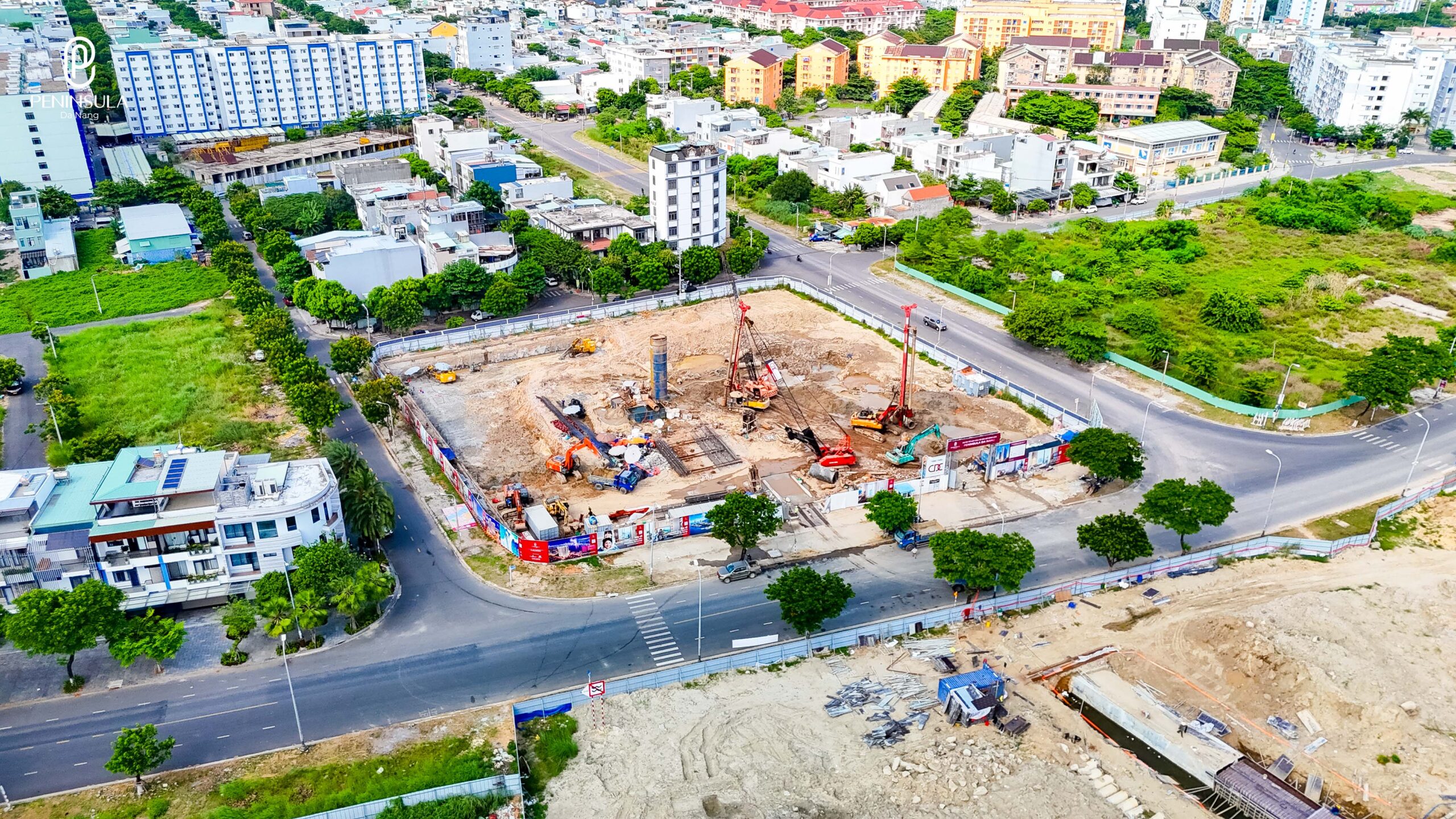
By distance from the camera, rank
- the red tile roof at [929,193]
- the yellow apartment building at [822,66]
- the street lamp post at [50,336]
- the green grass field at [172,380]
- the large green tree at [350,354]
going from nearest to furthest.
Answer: the green grass field at [172,380] < the large green tree at [350,354] < the street lamp post at [50,336] < the red tile roof at [929,193] < the yellow apartment building at [822,66]

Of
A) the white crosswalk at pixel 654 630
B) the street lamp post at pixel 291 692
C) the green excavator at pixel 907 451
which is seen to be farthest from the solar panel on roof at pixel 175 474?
the green excavator at pixel 907 451

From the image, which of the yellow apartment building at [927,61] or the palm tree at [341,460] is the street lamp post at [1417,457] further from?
the yellow apartment building at [927,61]

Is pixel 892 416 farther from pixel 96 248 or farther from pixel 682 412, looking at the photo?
pixel 96 248

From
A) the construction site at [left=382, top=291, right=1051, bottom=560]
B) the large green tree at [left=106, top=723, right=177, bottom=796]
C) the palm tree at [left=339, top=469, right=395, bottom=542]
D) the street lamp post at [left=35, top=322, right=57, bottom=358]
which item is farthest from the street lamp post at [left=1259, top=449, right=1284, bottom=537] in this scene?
the street lamp post at [left=35, top=322, right=57, bottom=358]

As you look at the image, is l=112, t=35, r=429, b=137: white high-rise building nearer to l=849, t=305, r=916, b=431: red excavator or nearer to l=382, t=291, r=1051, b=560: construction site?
l=382, t=291, r=1051, b=560: construction site

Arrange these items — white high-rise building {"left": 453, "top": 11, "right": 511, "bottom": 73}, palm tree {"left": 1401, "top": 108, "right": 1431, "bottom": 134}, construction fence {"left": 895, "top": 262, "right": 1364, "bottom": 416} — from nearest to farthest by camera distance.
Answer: construction fence {"left": 895, "top": 262, "right": 1364, "bottom": 416} → palm tree {"left": 1401, "top": 108, "right": 1431, "bottom": 134} → white high-rise building {"left": 453, "top": 11, "right": 511, "bottom": 73}

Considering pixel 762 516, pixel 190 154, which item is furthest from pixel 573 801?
pixel 190 154
